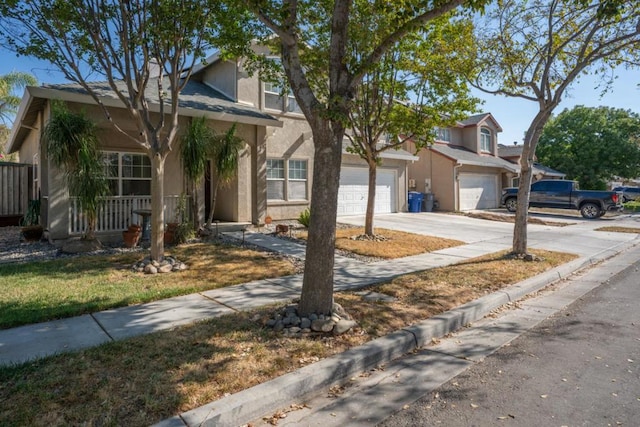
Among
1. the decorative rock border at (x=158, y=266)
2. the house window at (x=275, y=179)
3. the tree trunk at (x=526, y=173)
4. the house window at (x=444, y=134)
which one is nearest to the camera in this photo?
the decorative rock border at (x=158, y=266)

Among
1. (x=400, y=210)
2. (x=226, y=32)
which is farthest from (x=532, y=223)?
(x=226, y=32)

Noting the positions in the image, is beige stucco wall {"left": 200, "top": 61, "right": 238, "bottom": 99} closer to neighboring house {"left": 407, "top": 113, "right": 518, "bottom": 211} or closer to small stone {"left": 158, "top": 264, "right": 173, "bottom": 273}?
small stone {"left": 158, "top": 264, "right": 173, "bottom": 273}

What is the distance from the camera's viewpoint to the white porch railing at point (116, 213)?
10062mm

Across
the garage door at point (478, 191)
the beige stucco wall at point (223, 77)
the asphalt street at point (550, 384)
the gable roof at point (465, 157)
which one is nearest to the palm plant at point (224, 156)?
the beige stucco wall at point (223, 77)

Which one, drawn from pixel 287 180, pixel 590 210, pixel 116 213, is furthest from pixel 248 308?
pixel 590 210

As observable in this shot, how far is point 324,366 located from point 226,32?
22.4 ft

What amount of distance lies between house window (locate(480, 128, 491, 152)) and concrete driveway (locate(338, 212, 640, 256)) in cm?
1133

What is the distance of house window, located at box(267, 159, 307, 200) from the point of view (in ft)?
48.1

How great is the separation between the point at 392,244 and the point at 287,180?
5639 millimetres

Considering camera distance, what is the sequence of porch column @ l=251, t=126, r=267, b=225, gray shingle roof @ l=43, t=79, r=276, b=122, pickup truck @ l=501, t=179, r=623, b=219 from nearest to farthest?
gray shingle roof @ l=43, t=79, r=276, b=122
porch column @ l=251, t=126, r=267, b=225
pickup truck @ l=501, t=179, r=623, b=219

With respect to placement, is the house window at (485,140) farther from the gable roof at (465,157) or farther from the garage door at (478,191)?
the garage door at (478,191)

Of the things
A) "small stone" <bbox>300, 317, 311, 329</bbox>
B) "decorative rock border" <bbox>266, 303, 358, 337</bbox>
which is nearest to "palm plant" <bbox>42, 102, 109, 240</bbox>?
"decorative rock border" <bbox>266, 303, 358, 337</bbox>

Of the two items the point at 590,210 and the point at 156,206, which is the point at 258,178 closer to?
the point at 156,206

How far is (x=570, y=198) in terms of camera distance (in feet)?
70.5
